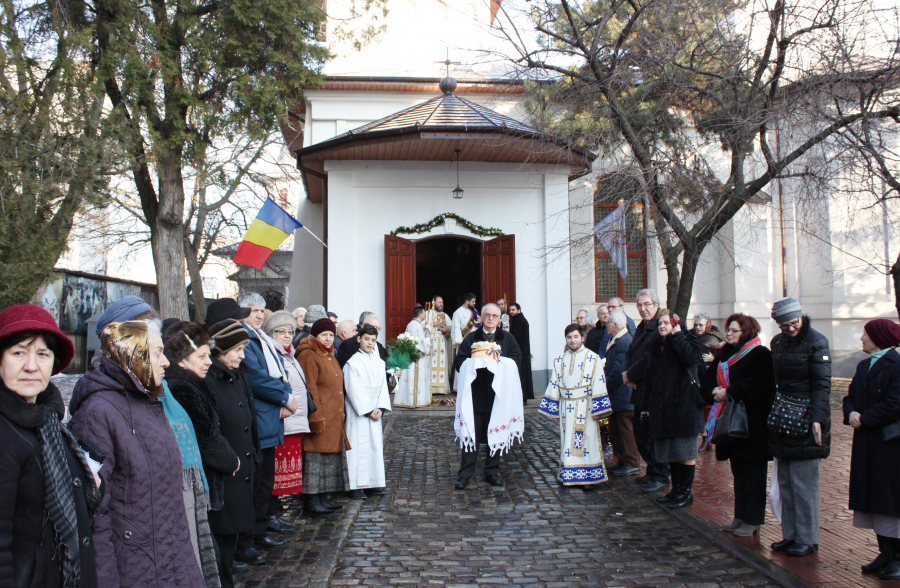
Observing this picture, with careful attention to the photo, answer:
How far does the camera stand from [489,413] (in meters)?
7.26

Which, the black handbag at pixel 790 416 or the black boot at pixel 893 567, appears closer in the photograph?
the black boot at pixel 893 567

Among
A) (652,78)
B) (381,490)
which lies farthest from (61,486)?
(652,78)

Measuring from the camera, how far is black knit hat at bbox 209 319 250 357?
4.24 metres

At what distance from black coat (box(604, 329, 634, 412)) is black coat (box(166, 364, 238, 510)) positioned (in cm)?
499

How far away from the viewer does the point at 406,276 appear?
14.1m

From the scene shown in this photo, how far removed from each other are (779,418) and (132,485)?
4.28 metres

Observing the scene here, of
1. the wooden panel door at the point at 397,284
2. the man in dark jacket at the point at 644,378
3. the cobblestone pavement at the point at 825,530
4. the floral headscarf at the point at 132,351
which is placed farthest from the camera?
the wooden panel door at the point at 397,284

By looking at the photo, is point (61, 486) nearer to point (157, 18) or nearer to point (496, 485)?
point (496, 485)

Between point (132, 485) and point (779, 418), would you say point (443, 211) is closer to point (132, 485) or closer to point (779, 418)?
point (779, 418)

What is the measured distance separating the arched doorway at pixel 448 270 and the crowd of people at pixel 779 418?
549 inches

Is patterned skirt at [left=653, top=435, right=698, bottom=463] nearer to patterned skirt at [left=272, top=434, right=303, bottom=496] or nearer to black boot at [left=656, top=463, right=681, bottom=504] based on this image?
black boot at [left=656, top=463, right=681, bottom=504]

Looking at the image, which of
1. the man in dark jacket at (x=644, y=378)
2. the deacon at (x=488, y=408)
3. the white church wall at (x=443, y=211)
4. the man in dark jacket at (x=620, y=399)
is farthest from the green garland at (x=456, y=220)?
the man in dark jacket at (x=644, y=378)

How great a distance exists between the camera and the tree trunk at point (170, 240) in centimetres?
1127

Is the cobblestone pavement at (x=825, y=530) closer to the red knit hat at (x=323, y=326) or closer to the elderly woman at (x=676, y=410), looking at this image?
the elderly woman at (x=676, y=410)
